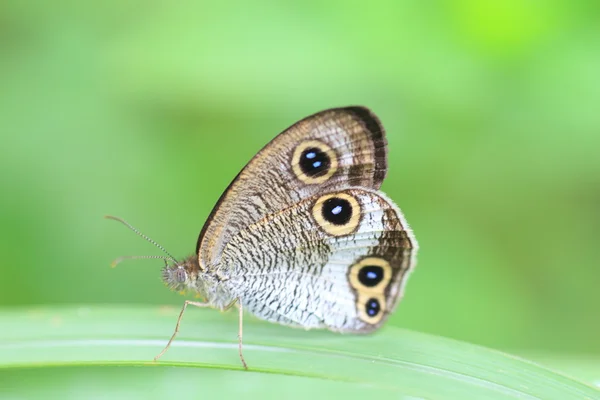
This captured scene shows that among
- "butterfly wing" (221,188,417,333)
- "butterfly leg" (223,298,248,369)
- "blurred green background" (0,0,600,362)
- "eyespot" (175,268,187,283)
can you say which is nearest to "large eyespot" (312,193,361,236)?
"butterfly wing" (221,188,417,333)

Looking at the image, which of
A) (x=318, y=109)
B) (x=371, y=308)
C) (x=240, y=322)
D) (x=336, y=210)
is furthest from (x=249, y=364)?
(x=318, y=109)

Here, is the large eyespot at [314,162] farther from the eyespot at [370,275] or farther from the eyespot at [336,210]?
the eyespot at [370,275]

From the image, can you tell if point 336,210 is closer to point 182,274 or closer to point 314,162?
point 314,162

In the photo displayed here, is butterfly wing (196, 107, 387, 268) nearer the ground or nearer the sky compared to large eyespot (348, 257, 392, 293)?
nearer the sky

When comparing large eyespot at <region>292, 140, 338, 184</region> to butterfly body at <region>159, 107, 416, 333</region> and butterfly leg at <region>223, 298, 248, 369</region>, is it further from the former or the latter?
butterfly leg at <region>223, 298, 248, 369</region>

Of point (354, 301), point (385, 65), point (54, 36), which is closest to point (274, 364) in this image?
point (354, 301)

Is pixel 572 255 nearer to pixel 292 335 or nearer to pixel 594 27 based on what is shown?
pixel 594 27

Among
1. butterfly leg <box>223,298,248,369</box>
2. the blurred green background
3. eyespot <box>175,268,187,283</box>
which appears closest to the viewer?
butterfly leg <box>223,298,248,369</box>
